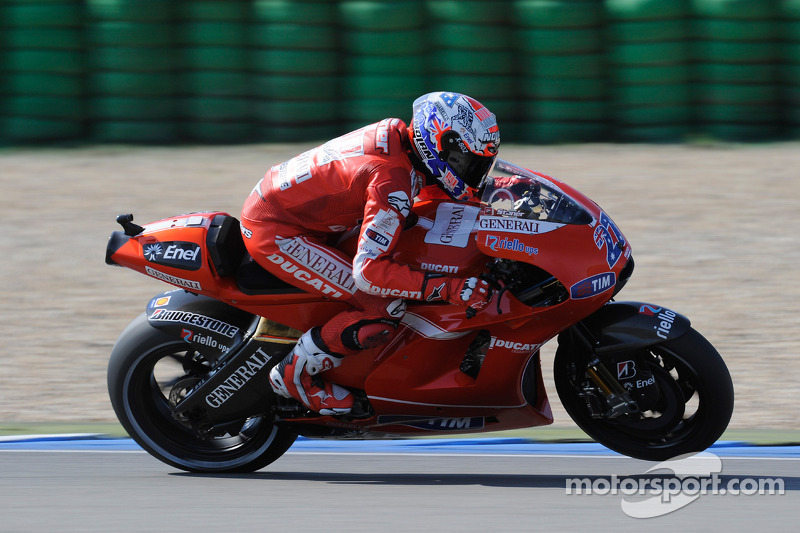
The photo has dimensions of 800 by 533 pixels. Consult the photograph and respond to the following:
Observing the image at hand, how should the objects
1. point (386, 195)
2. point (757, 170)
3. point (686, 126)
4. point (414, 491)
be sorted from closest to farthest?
point (386, 195) → point (414, 491) → point (757, 170) → point (686, 126)

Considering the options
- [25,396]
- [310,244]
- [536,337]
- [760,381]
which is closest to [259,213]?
[310,244]

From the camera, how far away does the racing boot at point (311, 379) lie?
4934 mm

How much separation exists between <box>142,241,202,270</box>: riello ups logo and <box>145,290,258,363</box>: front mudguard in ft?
0.92

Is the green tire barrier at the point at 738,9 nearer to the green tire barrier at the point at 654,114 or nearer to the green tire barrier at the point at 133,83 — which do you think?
the green tire barrier at the point at 654,114

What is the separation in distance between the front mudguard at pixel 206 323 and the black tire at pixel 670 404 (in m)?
1.52

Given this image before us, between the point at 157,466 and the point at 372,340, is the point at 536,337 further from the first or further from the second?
the point at 157,466

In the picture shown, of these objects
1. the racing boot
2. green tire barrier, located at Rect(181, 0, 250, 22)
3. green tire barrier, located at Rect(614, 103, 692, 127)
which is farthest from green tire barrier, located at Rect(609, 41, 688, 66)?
the racing boot

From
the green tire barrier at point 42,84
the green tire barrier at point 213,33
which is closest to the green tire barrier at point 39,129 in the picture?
the green tire barrier at point 42,84

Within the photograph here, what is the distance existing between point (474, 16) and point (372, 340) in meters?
6.68

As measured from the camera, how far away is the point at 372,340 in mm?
4863

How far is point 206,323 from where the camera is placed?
17.0 feet

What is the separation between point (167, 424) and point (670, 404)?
241 cm

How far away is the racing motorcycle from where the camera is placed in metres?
4.80

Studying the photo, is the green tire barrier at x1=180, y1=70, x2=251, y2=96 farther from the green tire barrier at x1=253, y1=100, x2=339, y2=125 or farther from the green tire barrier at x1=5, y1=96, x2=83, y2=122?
the green tire barrier at x1=5, y1=96, x2=83, y2=122
